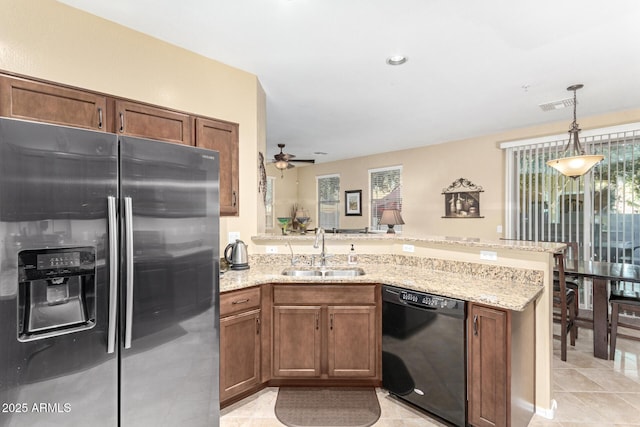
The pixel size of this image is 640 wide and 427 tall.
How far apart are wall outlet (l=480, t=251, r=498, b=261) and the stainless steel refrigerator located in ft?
6.62

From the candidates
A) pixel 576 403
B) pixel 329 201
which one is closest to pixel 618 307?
pixel 576 403

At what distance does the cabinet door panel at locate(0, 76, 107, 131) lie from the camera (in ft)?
5.95

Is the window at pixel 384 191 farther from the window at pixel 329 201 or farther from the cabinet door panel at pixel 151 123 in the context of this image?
the cabinet door panel at pixel 151 123

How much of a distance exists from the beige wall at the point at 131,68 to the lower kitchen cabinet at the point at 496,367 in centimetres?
205

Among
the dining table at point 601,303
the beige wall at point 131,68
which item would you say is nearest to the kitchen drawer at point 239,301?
the beige wall at point 131,68

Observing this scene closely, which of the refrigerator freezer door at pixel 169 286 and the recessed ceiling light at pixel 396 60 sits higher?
the recessed ceiling light at pixel 396 60

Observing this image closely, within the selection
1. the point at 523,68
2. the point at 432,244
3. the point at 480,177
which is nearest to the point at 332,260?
the point at 432,244

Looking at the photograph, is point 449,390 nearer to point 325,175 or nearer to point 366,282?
point 366,282

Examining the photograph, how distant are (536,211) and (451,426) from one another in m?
3.88

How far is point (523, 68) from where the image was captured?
285 centimetres

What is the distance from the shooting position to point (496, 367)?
6.07 ft

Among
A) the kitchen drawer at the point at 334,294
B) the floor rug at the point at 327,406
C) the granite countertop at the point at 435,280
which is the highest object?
the granite countertop at the point at 435,280

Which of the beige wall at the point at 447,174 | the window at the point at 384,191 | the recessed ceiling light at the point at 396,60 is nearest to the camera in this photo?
the recessed ceiling light at the point at 396,60

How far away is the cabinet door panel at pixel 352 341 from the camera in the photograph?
8.07 ft
